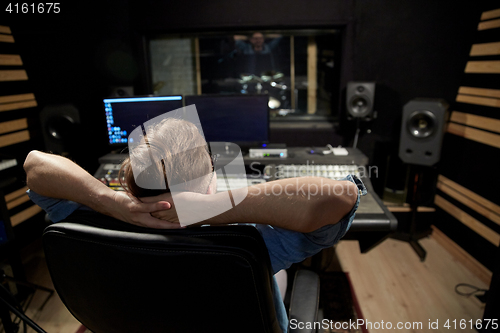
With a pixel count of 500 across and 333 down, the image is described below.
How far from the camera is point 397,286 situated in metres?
2.22

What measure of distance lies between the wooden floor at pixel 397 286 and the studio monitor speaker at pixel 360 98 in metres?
1.13

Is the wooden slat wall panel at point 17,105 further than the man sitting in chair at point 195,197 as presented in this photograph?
Yes

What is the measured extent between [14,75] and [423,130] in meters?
3.20

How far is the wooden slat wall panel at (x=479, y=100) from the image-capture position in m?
2.21

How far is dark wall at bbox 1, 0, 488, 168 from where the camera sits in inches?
99.3

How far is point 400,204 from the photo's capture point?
2859mm

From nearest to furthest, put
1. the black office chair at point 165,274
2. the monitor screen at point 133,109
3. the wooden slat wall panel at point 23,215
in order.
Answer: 1. the black office chair at point 165,274
2. the monitor screen at point 133,109
3. the wooden slat wall panel at point 23,215

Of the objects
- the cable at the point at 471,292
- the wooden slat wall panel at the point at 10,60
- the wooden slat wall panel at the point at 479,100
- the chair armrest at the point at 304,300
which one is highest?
the wooden slat wall panel at the point at 10,60

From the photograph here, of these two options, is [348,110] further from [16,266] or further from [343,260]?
[16,266]

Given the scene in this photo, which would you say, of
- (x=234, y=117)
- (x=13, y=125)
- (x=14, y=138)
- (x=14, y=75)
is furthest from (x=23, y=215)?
(x=234, y=117)

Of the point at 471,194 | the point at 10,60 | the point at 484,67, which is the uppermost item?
the point at 10,60

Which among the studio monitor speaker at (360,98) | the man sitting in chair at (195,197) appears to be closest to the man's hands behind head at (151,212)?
the man sitting in chair at (195,197)

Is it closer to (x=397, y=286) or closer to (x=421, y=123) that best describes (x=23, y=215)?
(x=397, y=286)

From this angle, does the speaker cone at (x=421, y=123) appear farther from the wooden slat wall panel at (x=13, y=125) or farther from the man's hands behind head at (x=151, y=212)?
Answer: the wooden slat wall panel at (x=13, y=125)
